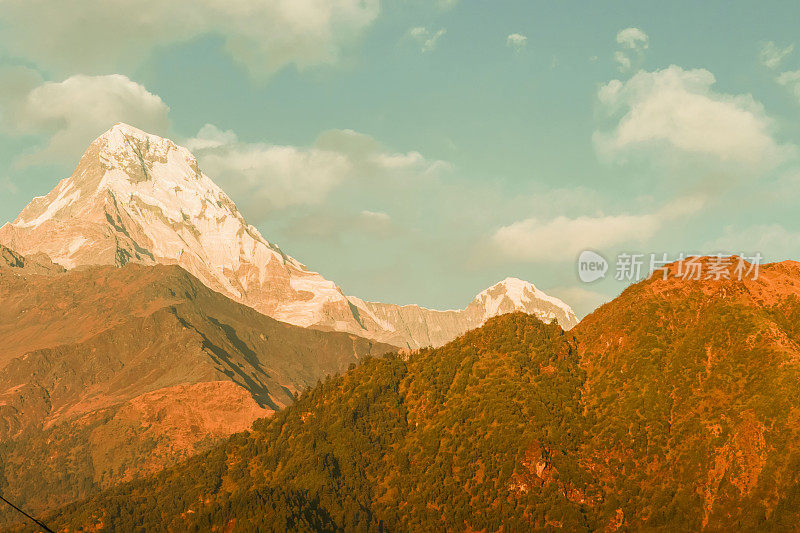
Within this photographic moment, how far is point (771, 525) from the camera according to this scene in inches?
7840
